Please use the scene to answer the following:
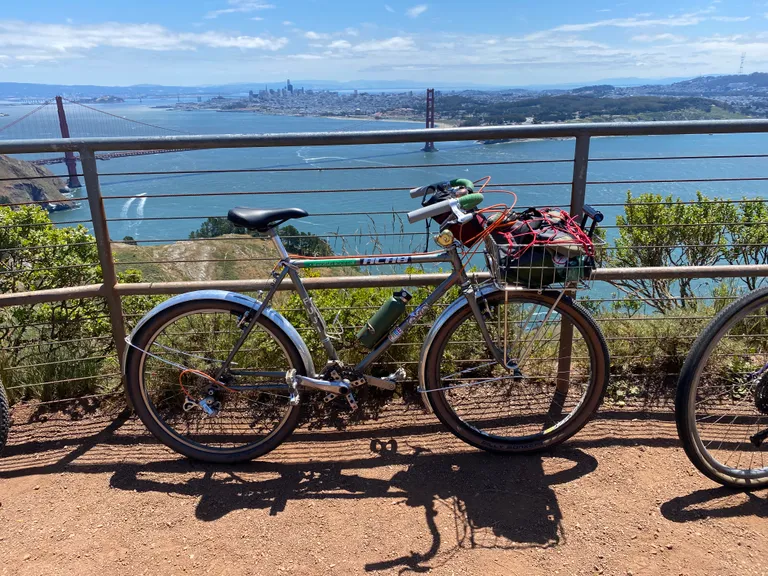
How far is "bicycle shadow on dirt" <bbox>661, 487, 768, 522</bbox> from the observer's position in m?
2.56

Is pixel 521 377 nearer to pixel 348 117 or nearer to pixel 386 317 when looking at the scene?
pixel 386 317

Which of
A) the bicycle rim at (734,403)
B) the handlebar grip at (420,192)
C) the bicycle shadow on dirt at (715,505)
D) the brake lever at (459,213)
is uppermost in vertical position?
the handlebar grip at (420,192)

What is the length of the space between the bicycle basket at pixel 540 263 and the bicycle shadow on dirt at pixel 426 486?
0.97 m

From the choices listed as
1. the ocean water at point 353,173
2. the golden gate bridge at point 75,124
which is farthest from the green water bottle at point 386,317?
the golden gate bridge at point 75,124

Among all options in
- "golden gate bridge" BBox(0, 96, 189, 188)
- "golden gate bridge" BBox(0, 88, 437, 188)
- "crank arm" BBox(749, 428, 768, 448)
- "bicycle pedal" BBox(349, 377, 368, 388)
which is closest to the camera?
"crank arm" BBox(749, 428, 768, 448)

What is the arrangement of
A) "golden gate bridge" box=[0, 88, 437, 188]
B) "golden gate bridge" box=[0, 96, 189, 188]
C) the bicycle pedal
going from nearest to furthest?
the bicycle pedal
"golden gate bridge" box=[0, 88, 437, 188]
"golden gate bridge" box=[0, 96, 189, 188]

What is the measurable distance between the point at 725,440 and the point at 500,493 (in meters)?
1.36

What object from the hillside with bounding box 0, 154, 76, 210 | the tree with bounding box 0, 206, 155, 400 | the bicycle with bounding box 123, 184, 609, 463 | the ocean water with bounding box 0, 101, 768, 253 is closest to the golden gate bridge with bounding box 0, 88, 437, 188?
the ocean water with bounding box 0, 101, 768, 253

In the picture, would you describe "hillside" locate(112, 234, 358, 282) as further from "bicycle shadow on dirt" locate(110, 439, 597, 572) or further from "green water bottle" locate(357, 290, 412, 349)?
"bicycle shadow on dirt" locate(110, 439, 597, 572)

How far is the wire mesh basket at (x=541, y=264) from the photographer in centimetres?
256

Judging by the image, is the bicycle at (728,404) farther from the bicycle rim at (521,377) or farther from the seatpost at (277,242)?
the seatpost at (277,242)

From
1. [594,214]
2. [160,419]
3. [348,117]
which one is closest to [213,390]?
[160,419]

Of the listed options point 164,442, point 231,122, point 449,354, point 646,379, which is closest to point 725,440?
point 646,379

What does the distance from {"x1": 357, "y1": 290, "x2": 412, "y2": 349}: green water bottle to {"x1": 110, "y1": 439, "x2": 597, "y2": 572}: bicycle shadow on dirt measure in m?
0.70
